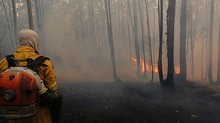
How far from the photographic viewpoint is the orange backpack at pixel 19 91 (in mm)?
3324

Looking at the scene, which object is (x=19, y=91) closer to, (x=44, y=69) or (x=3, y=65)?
(x=44, y=69)

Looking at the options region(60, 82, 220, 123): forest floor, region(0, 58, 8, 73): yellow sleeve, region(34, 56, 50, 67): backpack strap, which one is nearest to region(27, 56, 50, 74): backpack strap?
region(34, 56, 50, 67): backpack strap

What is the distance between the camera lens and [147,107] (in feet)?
34.6

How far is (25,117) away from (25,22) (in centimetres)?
5030

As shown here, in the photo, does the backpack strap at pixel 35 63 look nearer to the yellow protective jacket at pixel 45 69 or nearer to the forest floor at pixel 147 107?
the yellow protective jacket at pixel 45 69

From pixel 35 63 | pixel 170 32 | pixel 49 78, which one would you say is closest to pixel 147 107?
pixel 170 32

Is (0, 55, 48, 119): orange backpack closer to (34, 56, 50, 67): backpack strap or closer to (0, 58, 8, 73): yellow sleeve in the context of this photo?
(34, 56, 50, 67): backpack strap

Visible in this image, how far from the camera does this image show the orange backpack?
3.32 meters

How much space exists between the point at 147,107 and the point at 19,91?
298 inches

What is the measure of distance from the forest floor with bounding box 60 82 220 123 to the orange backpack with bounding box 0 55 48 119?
559 cm

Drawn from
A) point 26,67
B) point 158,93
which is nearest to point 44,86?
point 26,67

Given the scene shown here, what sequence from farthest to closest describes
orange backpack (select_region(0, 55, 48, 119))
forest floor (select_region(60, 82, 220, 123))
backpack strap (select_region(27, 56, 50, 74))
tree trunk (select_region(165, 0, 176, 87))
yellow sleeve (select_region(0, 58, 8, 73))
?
1. tree trunk (select_region(165, 0, 176, 87))
2. forest floor (select_region(60, 82, 220, 123))
3. yellow sleeve (select_region(0, 58, 8, 73))
4. backpack strap (select_region(27, 56, 50, 74))
5. orange backpack (select_region(0, 55, 48, 119))

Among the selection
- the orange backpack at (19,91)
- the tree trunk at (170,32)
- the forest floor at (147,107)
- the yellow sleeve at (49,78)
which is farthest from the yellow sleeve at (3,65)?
the tree trunk at (170,32)

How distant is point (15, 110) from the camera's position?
3406mm
